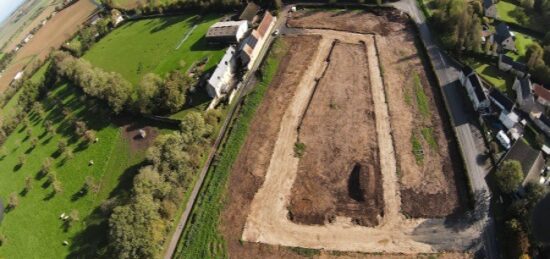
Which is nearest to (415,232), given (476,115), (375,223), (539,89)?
(375,223)

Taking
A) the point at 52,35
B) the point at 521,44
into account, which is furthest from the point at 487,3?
the point at 52,35

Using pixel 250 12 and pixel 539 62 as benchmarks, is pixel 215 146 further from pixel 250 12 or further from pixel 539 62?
pixel 539 62

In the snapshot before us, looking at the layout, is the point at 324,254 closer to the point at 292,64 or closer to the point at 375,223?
the point at 375,223

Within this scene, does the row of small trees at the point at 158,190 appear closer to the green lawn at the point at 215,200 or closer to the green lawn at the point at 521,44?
the green lawn at the point at 215,200

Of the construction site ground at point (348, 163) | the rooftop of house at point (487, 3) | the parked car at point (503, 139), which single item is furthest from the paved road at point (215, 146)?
the parked car at point (503, 139)

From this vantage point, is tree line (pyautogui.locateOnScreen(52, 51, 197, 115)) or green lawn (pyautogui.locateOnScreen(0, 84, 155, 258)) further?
tree line (pyautogui.locateOnScreen(52, 51, 197, 115))

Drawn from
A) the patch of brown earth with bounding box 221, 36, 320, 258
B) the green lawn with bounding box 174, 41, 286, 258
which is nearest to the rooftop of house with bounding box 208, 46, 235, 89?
the green lawn with bounding box 174, 41, 286, 258

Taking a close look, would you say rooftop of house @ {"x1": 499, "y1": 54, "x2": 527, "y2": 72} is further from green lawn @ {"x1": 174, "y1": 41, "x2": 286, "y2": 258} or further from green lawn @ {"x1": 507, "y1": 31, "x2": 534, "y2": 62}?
Answer: green lawn @ {"x1": 174, "y1": 41, "x2": 286, "y2": 258}
